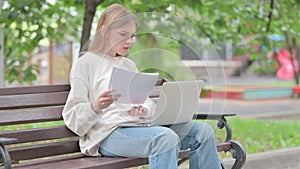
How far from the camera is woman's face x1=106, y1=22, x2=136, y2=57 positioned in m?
3.23

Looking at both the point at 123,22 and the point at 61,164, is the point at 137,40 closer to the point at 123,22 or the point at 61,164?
the point at 123,22

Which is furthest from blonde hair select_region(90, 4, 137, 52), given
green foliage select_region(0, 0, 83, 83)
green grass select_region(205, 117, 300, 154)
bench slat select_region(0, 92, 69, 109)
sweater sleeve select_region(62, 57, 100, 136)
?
green grass select_region(205, 117, 300, 154)

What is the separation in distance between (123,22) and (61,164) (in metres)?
0.87

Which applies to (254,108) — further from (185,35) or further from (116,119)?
(116,119)

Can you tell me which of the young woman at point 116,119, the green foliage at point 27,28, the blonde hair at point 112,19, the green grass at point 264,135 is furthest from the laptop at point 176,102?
the green grass at point 264,135

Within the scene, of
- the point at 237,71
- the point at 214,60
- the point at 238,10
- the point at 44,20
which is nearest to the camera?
the point at 214,60

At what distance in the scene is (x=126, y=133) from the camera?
3.14 meters

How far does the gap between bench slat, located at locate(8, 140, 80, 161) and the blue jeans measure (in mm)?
327

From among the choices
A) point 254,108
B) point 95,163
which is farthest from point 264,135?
point 254,108

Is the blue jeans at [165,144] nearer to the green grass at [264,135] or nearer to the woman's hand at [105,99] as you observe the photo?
the woman's hand at [105,99]

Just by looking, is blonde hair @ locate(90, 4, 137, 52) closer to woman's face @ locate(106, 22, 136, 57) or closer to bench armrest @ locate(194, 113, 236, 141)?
woman's face @ locate(106, 22, 136, 57)

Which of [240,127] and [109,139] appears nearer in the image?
[109,139]

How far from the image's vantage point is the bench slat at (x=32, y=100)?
3404mm

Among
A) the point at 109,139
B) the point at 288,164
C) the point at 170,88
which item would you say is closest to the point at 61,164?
the point at 109,139
